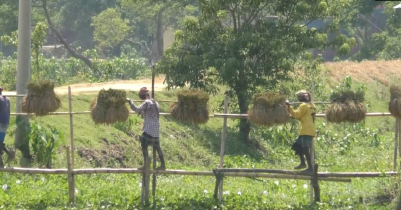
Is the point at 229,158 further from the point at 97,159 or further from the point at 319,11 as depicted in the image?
the point at 319,11

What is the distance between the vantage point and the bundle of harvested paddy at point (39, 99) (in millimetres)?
11727

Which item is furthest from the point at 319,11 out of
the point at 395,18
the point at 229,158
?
the point at 395,18

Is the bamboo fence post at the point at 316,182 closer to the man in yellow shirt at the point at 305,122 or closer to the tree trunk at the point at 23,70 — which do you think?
the man in yellow shirt at the point at 305,122

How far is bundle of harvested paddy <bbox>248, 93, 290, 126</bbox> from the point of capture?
1158 cm

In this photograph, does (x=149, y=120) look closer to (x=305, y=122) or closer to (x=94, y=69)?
(x=305, y=122)

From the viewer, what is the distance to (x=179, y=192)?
486 inches

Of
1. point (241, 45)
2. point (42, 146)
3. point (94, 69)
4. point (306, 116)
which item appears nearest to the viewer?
point (306, 116)

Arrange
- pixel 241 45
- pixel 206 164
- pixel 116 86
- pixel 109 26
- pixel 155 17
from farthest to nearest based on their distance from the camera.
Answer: pixel 155 17 → pixel 109 26 → pixel 116 86 → pixel 241 45 → pixel 206 164

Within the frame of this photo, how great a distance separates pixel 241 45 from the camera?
61.2ft

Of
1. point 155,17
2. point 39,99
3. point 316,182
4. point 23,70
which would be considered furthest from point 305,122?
point 155,17

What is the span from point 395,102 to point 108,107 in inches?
173

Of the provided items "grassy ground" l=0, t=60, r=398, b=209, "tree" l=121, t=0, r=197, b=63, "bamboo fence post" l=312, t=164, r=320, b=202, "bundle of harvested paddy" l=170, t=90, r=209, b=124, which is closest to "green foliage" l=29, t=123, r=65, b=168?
"grassy ground" l=0, t=60, r=398, b=209

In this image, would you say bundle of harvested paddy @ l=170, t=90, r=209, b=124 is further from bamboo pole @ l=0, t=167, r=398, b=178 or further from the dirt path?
the dirt path

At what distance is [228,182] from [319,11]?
669cm
